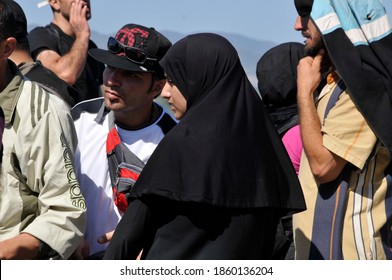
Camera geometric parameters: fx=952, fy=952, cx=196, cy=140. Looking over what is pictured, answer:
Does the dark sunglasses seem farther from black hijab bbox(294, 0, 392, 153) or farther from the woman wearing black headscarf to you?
the woman wearing black headscarf

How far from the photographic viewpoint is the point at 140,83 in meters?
4.96

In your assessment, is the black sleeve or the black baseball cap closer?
the black sleeve

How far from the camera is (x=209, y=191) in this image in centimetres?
356

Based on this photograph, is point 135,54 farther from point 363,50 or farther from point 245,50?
point 245,50

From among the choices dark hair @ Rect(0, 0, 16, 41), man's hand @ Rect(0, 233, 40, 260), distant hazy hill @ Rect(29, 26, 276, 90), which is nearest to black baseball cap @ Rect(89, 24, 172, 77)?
distant hazy hill @ Rect(29, 26, 276, 90)

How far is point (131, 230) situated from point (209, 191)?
339mm

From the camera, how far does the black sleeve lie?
3.63 m

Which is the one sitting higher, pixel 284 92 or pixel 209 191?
pixel 209 191

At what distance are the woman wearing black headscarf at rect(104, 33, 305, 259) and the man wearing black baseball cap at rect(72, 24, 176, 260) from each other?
0.88 metres

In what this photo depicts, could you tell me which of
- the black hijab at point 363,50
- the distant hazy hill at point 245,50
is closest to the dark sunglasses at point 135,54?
the distant hazy hill at point 245,50

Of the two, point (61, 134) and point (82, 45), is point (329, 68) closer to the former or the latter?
point (61, 134)

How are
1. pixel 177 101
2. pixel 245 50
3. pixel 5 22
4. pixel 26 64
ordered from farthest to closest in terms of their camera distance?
pixel 245 50
pixel 26 64
pixel 5 22
pixel 177 101

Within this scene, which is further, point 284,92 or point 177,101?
point 284,92

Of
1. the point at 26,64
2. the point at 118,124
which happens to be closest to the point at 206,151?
the point at 118,124
